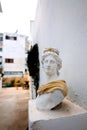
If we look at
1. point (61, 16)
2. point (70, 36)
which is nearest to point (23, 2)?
point (61, 16)

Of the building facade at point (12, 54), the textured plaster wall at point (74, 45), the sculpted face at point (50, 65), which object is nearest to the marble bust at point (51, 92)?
the sculpted face at point (50, 65)

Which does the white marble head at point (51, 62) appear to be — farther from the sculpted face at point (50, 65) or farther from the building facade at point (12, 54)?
the building facade at point (12, 54)

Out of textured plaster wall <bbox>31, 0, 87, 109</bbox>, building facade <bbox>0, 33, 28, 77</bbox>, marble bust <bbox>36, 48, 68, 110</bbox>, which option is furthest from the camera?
building facade <bbox>0, 33, 28, 77</bbox>

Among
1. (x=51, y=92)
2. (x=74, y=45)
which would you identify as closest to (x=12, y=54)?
(x=74, y=45)

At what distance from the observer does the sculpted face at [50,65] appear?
1.43 m

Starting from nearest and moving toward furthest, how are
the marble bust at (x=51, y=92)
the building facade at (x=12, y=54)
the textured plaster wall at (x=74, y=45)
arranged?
the marble bust at (x=51, y=92) → the textured plaster wall at (x=74, y=45) → the building facade at (x=12, y=54)

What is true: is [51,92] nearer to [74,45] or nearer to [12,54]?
[74,45]

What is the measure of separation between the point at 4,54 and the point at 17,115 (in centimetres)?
866

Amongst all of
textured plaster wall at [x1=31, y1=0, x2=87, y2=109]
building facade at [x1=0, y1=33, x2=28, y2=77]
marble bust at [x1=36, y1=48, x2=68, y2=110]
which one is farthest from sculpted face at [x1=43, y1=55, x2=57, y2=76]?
building facade at [x1=0, y1=33, x2=28, y2=77]

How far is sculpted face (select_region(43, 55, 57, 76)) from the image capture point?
1433 mm

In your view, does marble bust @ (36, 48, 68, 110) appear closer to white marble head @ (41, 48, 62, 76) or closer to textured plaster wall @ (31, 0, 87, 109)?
white marble head @ (41, 48, 62, 76)

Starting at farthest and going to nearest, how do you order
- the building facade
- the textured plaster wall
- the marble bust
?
the building facade, the textured plaster wall, the marble bust

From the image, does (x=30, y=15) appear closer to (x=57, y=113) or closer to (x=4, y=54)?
(x=57, y=113)

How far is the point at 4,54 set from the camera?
1181 centimetres
